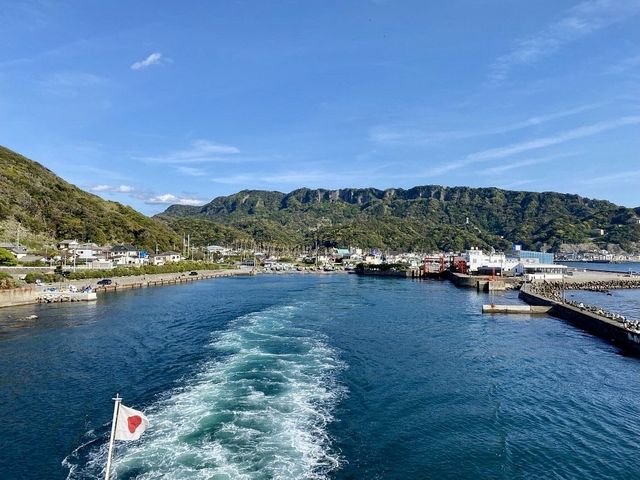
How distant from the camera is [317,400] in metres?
19.0

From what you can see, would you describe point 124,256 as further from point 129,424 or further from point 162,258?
point 129,424

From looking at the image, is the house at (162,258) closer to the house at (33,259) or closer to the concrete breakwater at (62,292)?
the concrete breakwater at (62,292)

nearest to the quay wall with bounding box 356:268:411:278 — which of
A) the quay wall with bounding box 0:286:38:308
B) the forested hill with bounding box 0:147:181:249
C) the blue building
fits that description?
the blue building

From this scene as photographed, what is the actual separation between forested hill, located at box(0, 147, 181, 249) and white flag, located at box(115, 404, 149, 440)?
3514 inches

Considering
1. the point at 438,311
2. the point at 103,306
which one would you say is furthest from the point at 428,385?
the point at 103,306

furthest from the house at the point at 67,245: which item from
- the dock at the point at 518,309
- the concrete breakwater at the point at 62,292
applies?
the dock at the point at 518,309

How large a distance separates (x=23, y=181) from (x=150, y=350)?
106 m

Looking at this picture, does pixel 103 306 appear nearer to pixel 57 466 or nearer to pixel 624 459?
pixel 57 466

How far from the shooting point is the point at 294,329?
34.7m

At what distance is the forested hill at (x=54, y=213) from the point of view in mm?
94750

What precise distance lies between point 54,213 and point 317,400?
→ 351ft

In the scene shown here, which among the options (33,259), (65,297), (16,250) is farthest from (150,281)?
(65,297)

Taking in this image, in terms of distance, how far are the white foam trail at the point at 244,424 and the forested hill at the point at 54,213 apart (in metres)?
79.6

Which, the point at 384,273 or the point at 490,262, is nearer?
the point at 490,262
